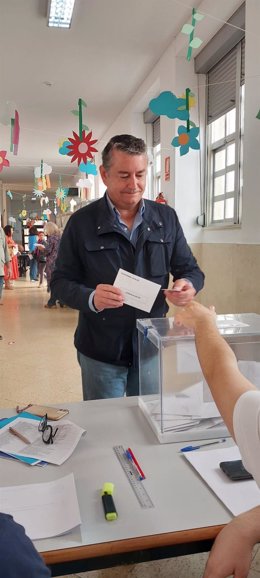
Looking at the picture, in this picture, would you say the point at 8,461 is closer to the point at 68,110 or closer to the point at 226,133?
the point at 226,133

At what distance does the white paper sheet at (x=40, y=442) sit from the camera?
1.10 meters

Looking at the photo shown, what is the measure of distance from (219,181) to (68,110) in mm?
3530

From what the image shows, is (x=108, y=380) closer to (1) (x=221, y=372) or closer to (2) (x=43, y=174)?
(1) (x=221, y=372)

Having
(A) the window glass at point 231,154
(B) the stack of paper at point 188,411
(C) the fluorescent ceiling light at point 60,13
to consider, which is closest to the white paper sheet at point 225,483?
(B) the stack of paper at point 188,411

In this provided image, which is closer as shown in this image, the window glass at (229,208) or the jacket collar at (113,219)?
the jacket collar at (113,219)

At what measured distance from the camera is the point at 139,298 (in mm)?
1406

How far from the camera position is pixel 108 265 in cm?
163

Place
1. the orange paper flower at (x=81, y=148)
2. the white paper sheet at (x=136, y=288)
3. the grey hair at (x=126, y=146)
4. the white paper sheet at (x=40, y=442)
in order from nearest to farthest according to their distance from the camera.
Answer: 1. the white paper sheet at (x=40, y=442)
2. the white paper sheet at (x=136, y=288)
3. the grey hair at (x=126, y=146)
4. the orange paper flower at (x=81, y=148)

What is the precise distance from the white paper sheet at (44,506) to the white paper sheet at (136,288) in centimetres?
59

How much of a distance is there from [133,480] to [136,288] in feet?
1.96

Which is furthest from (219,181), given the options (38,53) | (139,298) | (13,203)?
(13,203)

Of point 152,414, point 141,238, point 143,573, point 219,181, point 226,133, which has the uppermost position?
point 226,133

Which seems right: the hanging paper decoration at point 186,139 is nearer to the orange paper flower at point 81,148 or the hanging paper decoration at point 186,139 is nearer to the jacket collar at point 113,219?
the orange paper flower at point 81,148

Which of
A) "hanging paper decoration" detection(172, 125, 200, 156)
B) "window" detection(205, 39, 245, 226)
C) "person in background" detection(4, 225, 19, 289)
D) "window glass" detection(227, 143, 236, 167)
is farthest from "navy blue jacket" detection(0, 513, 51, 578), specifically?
"person in background" detection(4, 225, 19, 289)
